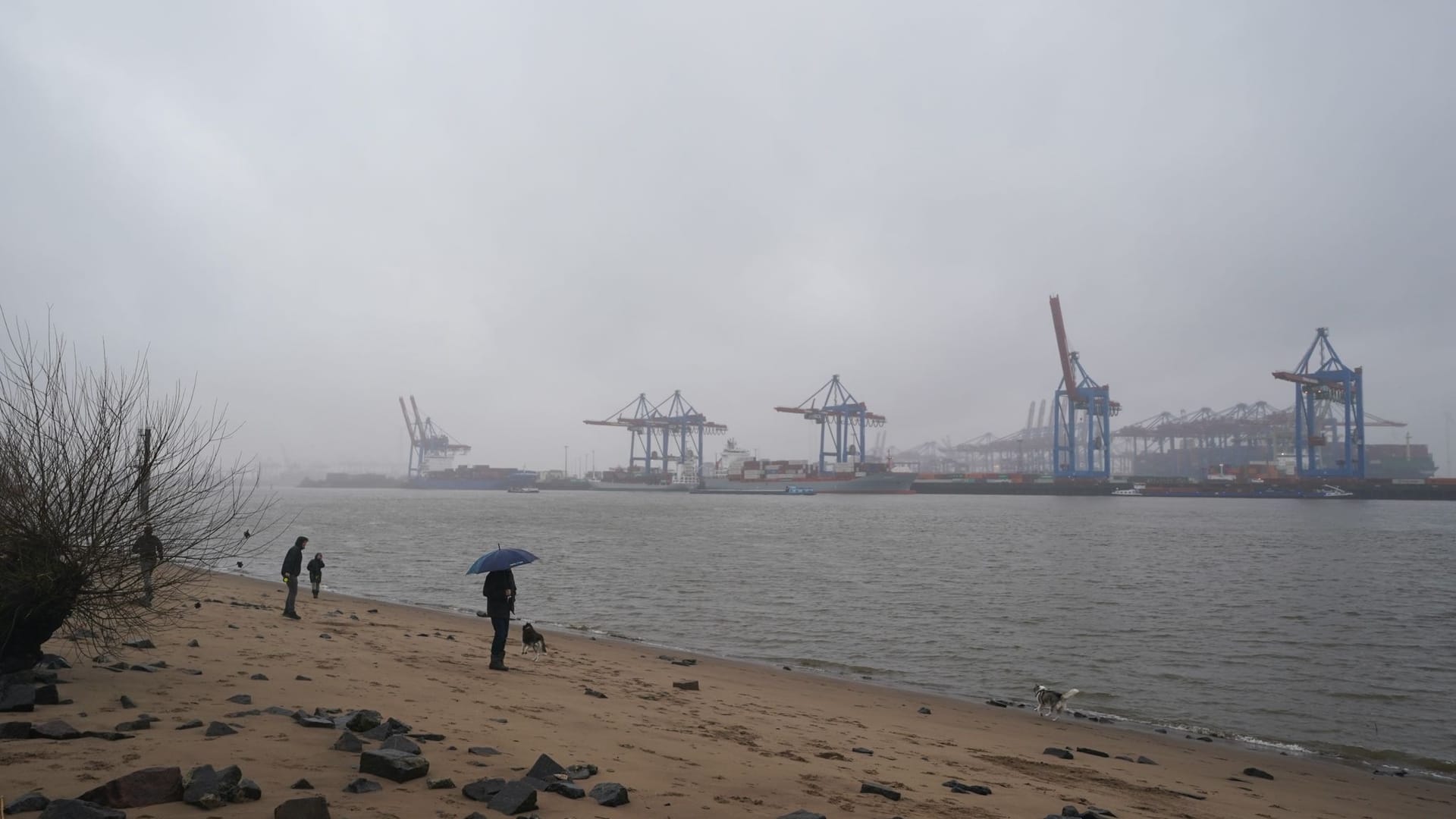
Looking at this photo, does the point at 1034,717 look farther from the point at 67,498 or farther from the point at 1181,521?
the point at 1181,521

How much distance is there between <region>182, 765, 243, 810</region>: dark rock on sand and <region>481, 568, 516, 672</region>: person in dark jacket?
17.6 ft

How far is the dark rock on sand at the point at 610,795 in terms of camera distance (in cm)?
462

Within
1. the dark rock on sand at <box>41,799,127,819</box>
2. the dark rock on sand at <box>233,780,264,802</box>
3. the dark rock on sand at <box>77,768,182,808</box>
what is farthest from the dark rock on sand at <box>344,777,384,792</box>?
the dark rock on sand at <box>41,799,127,819</box>

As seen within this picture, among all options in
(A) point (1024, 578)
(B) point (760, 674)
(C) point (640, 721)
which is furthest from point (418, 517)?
(C) point (640, 721)

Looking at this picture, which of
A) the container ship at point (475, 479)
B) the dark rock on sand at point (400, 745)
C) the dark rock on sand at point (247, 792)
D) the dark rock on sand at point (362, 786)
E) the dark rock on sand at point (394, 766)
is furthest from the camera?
the container ship at point (475, 479)

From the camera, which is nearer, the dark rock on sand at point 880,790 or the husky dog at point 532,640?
the dark rock on sand at point 880,790

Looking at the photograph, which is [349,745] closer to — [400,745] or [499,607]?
[400,745]

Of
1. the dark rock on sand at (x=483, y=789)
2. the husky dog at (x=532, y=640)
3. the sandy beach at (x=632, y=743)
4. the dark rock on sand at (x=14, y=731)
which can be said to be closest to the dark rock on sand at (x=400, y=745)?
the sandy beach at (x=632, y=743)

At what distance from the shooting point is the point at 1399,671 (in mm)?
13523

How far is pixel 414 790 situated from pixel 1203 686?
39.4 ft

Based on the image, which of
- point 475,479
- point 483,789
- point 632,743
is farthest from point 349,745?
point 475,479

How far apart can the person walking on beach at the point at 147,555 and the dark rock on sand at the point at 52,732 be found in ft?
5.18

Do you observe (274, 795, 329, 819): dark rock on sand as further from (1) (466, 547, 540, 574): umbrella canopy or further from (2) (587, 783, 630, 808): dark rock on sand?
(1) (466, 547, 540, 574): umbrella canopy

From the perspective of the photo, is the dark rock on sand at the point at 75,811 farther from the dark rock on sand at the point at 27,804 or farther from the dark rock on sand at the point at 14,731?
the dark rock on sand at the point at 14,731
